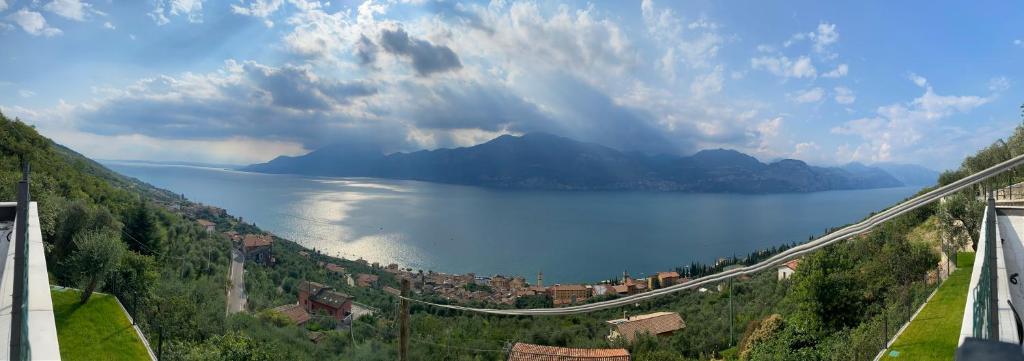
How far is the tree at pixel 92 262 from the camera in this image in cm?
1126

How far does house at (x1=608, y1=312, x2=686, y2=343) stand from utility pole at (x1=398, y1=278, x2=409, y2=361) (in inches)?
590

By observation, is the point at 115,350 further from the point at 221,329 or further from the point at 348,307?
the point at 348,307

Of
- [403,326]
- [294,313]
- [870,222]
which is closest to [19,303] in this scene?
[403,326]

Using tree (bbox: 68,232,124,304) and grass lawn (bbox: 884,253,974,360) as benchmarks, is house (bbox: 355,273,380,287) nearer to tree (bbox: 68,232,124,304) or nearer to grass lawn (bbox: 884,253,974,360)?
tree (bbox: 68,232,124,304)

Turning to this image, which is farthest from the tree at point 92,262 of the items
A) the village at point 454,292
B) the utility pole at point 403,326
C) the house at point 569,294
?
the house at point 569,294

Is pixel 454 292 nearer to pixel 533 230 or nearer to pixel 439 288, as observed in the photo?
pixel 439 288

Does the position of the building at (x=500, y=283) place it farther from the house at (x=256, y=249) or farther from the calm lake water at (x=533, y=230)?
the house at (x=256, y=249)

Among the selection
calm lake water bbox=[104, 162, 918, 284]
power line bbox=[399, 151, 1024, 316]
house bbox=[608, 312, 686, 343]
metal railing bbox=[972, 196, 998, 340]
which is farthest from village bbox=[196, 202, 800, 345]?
power line bbox=[399, 151, 1024, 316]

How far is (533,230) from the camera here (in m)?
66.8

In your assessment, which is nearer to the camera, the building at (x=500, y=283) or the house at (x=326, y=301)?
the house at (x=326, y=301)

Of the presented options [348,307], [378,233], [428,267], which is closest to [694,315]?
[348,307]

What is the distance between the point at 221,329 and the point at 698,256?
48538 millimetres

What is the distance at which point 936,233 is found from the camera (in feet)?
50.0

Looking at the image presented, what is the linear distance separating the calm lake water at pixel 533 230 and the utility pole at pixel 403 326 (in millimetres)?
39928
